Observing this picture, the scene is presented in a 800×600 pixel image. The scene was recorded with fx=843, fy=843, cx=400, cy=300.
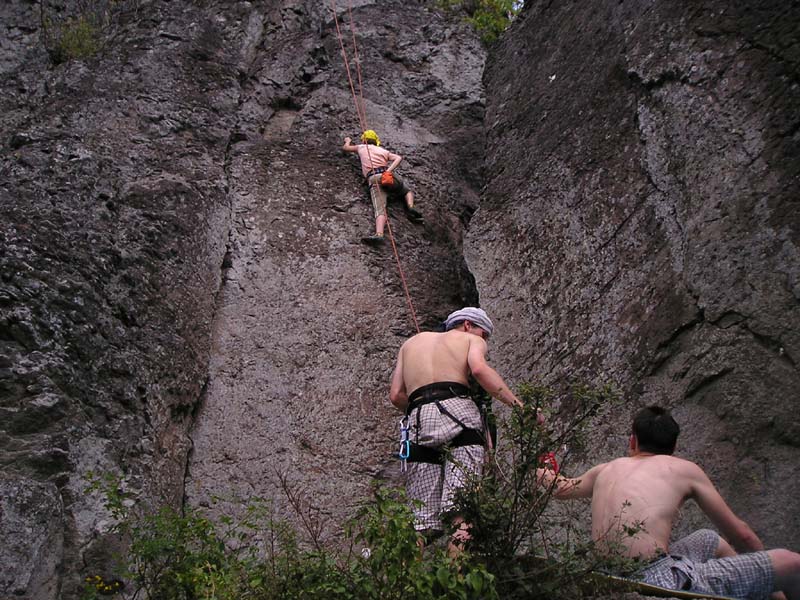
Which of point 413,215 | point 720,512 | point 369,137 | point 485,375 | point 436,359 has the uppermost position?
point 720,512

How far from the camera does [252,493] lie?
214 inches

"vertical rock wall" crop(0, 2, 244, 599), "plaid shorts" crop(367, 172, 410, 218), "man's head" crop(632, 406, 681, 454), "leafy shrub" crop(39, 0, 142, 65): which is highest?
"man's head" crop(632, 406, 681, 454)

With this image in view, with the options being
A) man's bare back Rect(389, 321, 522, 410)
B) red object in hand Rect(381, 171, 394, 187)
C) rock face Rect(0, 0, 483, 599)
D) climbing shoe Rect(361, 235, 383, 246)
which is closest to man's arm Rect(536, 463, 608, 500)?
man's bare back Rect(389, 321, 522, 410)

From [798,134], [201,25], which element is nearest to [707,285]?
[798,134]

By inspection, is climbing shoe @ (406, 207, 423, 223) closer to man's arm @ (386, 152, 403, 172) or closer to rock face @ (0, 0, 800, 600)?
rock face @ (0, 0, 800, 600)

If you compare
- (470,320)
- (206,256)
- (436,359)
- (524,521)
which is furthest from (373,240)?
(524,521)

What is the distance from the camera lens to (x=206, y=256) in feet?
21.0

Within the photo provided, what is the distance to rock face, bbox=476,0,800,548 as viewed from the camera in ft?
13.4

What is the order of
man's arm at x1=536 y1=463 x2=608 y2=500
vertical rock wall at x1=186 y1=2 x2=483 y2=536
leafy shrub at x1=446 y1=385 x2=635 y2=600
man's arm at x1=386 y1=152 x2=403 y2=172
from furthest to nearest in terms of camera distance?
man's arm at x1=386 y1=152 x2=403 y2=172 < vertical rock wall at x1=186 y1=2 x2=483 y2=536 < man's arm at x1=536 y1=463 x2=608 y2=500 < leafy shrub at x1=446 y1=385 x2=635 y2=600

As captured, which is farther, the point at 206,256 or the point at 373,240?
the point at 373,240

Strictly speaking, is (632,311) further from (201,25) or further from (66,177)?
(201,25)

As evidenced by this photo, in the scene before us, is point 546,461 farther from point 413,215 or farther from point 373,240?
point 413,215

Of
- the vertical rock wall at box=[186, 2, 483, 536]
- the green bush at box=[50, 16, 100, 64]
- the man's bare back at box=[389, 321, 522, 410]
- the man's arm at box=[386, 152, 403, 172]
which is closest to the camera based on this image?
the man's bare back at box=[389, 321, 522, 410]

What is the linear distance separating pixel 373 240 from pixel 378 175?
1.96ft
